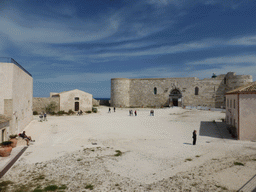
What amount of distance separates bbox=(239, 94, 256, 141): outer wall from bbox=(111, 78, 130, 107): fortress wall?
35713 mm

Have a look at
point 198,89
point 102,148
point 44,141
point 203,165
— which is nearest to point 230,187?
point 203,165

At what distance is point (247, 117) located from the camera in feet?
49.4

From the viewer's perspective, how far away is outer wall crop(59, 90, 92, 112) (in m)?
33.2

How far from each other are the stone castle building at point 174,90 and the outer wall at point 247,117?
2716cm

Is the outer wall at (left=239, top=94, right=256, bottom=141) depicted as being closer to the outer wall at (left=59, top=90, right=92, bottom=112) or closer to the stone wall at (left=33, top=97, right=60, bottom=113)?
the outer wall at (left=59, top=90, right=92, bottom=112)

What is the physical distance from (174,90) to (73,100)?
26.4 m

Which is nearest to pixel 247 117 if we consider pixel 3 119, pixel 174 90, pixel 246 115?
pixel 246 115

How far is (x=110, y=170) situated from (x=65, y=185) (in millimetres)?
2309

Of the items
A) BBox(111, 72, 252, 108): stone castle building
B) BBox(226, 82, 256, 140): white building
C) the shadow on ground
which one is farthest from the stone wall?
BBox(226, 82, 256, 140): white building

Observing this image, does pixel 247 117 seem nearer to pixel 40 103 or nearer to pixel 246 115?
pixel 246 115

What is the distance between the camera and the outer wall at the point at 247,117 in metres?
14.8

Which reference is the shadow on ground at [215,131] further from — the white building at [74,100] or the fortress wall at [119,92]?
the fortress wall at [119,92]

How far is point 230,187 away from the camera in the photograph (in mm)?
7035

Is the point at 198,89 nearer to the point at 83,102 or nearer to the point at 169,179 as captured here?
the point at 83,102
